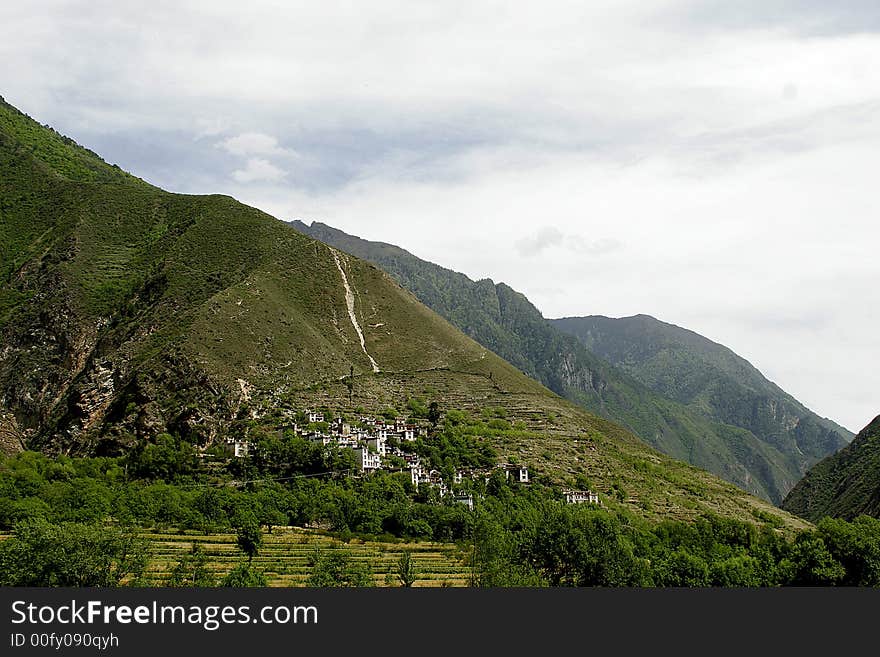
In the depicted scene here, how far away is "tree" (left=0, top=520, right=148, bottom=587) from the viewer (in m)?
50.2

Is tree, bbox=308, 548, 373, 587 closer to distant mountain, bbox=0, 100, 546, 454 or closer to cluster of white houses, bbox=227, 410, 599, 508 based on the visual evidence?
cluster of white houses, bbox=227, 410, 599, 508

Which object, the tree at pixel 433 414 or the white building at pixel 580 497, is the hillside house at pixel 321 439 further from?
the white building at pixel 580 497

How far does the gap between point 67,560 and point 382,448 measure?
58.8 metres

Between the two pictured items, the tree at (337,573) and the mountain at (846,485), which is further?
the mountain at (846,485)

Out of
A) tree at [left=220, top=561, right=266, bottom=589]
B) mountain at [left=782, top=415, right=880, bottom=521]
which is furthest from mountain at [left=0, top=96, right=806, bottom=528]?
tree at [left=220, top=561, right=266, bottom=589]

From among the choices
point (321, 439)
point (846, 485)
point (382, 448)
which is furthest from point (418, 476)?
point (846, 485)

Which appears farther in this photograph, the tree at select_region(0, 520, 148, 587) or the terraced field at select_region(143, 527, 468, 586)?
the terraced field at select_region(143, 527, 468, 586)

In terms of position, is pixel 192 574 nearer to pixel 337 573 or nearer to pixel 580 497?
pixel 337 573

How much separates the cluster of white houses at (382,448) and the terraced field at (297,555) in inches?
669

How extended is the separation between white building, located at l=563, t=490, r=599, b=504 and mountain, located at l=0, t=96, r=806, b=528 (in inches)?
72.7

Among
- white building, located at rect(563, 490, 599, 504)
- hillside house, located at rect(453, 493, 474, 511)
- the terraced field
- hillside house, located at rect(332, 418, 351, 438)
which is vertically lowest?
the terraced field

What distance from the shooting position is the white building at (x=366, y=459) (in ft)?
339

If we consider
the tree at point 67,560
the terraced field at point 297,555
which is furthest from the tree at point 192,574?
the tree at point 67,560

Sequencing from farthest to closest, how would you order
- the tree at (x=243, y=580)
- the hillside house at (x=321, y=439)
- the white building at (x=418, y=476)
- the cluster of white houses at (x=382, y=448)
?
the hillside house at (x=321, y=439) → the white building at (x=418, y=476) → the cluster of white houses at (x=382, y=448) → the tree at (x=243, y=580)
